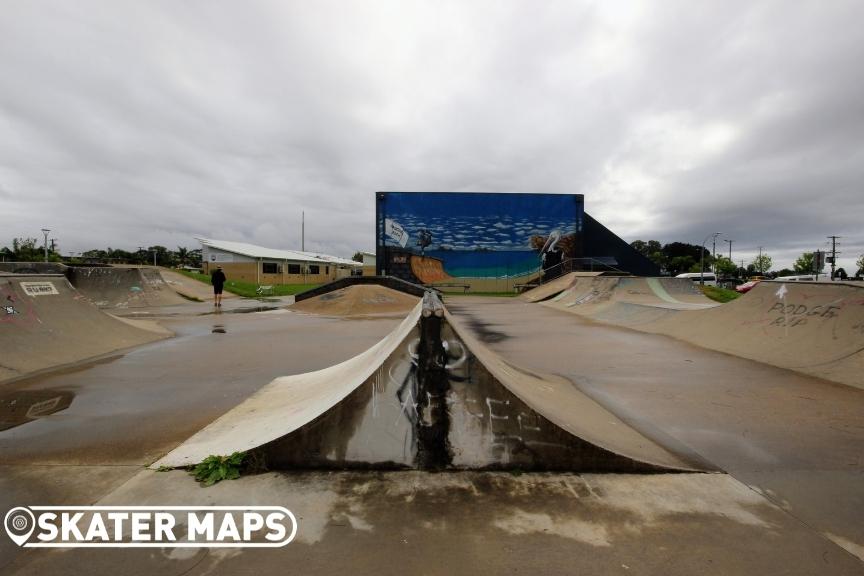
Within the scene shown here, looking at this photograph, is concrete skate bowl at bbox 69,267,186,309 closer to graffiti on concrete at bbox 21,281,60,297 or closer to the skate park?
graffiti on concrete at bbox 21,281,60,297

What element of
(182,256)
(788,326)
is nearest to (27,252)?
(182,256)

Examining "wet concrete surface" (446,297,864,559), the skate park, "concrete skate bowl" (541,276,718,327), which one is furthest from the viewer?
"concrete skate bowl" (541,276,718,327)

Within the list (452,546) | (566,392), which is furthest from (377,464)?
(566,392)

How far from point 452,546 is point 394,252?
3327 centimetres

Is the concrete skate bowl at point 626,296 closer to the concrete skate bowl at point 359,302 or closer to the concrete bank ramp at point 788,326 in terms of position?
the concrete bank ramp at point 788,326

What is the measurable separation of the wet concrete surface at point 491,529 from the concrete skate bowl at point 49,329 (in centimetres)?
544

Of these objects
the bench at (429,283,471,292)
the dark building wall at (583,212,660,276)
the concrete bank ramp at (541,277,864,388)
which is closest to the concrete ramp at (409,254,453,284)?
the bench at (429,283,471,292)

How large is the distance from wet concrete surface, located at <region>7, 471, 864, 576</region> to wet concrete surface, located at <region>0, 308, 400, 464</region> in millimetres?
990

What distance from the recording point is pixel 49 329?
7.02m

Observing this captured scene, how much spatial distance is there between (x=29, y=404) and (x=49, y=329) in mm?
3617

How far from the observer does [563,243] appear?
115 feet

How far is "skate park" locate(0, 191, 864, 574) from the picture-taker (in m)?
1.98

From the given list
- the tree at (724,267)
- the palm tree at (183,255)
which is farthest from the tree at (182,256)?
the tree at (724,267)

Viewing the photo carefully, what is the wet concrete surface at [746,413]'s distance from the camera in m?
2.59
